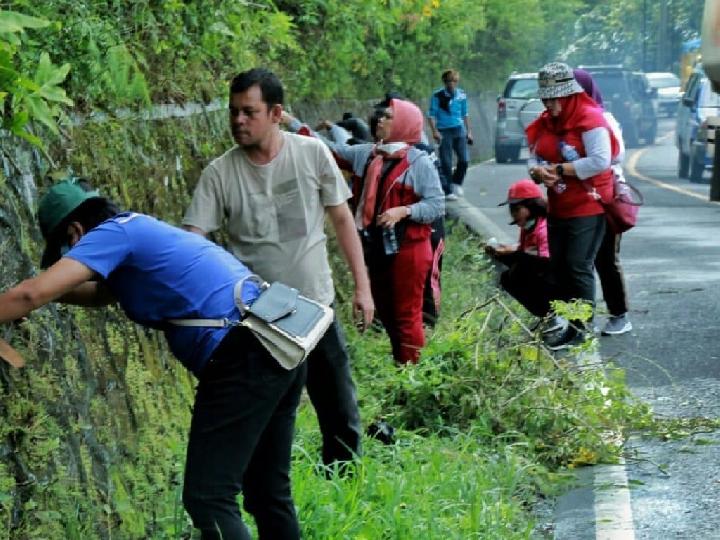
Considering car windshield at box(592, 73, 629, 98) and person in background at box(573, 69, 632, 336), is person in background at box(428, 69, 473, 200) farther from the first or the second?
car windshield at box(592, 73, 629, 98)

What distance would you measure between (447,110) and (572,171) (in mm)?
15629

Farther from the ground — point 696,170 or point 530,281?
point 530,281

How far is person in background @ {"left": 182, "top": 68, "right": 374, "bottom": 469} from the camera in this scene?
6707mm

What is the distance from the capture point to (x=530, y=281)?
35.9 ft

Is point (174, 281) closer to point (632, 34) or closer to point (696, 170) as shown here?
point (696, 170)

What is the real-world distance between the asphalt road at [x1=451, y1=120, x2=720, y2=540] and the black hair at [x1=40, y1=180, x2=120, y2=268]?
258 cm

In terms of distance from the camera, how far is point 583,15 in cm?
8462

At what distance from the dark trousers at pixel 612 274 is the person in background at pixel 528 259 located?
75 centimetres

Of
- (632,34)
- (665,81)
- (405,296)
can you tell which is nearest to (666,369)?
(405,296)

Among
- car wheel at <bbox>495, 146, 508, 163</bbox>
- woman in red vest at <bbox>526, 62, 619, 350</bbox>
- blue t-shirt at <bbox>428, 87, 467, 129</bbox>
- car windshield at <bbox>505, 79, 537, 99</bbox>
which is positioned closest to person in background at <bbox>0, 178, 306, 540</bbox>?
woman in red vest at <bbox>526, 62, 619, 350</bbox>

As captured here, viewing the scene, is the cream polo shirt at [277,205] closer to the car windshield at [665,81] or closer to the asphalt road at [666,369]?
the asphalt road at [666,369]

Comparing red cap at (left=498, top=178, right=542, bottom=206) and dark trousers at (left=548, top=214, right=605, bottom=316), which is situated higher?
red cap at (left=498, top=178, right=542, bottom=206)

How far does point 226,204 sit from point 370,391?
2.75 meters

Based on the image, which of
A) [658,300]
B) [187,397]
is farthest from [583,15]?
[187,397]
